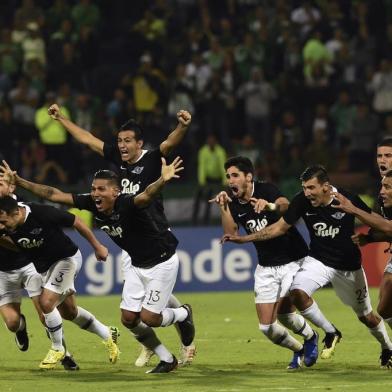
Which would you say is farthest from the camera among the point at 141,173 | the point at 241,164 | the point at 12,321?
the point at 141,173

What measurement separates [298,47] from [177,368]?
14469 millimetres

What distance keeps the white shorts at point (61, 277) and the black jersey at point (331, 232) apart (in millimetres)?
2401

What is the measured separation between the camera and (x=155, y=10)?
1168 inches

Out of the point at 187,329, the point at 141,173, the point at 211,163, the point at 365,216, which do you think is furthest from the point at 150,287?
the point at 211,163

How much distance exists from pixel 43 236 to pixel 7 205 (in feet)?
1.84

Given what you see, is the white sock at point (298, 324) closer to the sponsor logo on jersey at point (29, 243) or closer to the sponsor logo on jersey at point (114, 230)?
the sponsor logo on jersey at point (114, 230)

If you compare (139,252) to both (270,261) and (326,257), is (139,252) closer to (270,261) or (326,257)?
(270,261)

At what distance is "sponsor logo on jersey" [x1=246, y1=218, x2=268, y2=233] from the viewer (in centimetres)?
1380

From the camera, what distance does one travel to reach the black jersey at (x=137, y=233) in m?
13.4

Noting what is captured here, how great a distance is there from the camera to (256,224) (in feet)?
45.4

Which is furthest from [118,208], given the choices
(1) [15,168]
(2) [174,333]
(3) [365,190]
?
(1) [15,168]

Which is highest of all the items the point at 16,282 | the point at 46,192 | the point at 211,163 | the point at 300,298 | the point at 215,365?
the point at 46,192

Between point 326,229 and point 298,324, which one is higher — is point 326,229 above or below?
above

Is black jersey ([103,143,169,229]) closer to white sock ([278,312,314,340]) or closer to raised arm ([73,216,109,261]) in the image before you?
raised arm ([73,216,109,261])
